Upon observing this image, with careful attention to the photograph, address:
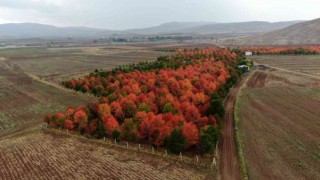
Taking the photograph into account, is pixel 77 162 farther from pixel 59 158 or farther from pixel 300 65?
pixel 300 65

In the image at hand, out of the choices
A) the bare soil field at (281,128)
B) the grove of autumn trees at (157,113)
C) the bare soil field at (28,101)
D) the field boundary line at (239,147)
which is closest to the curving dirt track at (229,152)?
the field boundary line at (239,147)

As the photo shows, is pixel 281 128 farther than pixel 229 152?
Yes

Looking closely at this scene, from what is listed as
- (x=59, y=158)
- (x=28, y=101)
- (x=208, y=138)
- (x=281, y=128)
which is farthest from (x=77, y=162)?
(x=28, y=101)

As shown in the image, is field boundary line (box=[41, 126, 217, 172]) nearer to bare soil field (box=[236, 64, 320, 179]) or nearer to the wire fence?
the wire fence

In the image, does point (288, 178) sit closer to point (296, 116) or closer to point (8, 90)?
point (296, 116)

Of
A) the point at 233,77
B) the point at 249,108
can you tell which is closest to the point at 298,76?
the point at 233,77

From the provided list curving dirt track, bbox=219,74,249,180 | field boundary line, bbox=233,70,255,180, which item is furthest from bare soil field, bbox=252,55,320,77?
curving dirt track, bbox=219,74,249,180

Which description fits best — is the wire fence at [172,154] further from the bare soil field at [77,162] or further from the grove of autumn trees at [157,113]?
the bare soil field at [77,162]
